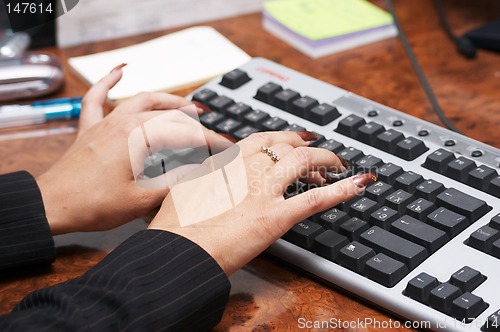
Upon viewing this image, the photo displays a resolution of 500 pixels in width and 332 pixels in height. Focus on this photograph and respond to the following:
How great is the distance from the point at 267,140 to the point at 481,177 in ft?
0.65

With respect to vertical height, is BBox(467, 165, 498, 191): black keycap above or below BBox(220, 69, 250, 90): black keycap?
above

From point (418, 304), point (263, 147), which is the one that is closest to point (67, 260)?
point (263, 147)

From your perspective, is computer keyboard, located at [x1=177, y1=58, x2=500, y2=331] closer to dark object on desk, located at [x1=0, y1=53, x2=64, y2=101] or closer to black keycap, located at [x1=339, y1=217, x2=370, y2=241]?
black keycap, located at [x1=339, y1=217, x2=370, y2=241]

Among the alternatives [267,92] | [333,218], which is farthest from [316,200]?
[267,92]

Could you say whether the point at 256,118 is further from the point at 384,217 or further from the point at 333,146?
the point at 384,217

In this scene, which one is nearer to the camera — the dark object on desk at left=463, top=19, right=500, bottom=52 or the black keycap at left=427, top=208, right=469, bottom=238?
the black keycap at left=427, top=208, right=469, bottom=238

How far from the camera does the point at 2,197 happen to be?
0.78 metres

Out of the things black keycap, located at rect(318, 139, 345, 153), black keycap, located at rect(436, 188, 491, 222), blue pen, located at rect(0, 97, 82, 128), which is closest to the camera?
black keycap, located at rect(436, 188, 491, 222)

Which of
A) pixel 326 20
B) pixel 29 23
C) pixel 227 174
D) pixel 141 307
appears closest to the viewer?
pixel 141 307

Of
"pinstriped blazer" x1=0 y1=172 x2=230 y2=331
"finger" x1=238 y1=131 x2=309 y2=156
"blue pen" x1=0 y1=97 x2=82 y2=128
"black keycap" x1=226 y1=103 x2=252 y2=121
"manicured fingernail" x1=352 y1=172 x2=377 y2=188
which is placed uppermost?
"manicured fingernail" x1=352 y1=172 x2=377 y2=188

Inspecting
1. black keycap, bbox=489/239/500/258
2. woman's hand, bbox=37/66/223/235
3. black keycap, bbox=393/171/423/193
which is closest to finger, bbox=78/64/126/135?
woman's hand, bbox=37/66/223/235

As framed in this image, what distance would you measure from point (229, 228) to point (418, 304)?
0.17m

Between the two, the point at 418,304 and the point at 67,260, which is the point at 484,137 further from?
the point at 67,260

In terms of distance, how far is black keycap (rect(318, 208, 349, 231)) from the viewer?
0.69m
